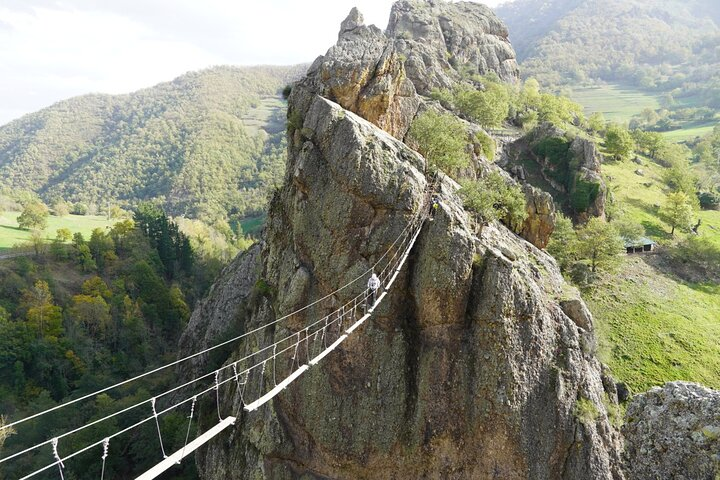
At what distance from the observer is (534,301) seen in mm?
18859

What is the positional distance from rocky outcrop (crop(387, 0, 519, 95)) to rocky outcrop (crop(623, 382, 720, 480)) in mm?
47566

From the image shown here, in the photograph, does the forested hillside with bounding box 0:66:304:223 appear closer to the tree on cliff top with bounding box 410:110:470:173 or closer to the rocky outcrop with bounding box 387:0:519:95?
the rocky outcrop with bounding box 387:0:519:95

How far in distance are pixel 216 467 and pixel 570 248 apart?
30.1 m

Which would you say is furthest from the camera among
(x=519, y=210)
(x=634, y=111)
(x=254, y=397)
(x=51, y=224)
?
(x=634, y=111)

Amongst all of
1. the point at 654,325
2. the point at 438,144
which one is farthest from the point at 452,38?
the point at 654,325

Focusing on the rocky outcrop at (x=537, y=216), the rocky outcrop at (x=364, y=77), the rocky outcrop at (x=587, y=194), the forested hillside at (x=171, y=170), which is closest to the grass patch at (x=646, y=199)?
the rocky outcrop at (x=587, y=194)

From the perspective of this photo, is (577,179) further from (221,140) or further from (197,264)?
(221,140)

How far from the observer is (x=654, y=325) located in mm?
29453

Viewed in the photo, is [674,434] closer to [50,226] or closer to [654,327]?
[654,327]

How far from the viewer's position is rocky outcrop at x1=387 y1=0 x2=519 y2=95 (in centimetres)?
6153

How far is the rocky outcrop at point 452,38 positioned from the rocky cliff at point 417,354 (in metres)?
40.2

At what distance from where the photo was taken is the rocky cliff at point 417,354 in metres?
18.1

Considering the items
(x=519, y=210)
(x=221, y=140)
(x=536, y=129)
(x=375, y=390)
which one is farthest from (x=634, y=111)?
(x=375, y=390)

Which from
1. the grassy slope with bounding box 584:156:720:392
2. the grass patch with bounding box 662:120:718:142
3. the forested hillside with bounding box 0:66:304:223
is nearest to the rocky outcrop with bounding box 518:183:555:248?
the grassy slope with bounding box 584:156:720:392
